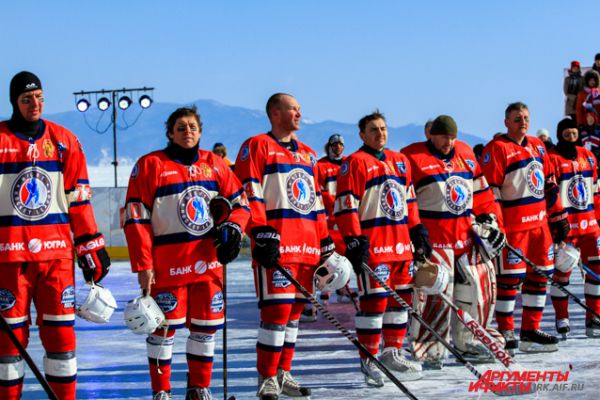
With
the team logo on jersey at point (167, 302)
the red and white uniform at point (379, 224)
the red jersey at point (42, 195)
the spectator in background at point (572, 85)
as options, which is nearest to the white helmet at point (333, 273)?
the red and white uniform at point (379, 224)

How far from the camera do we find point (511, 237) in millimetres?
7707

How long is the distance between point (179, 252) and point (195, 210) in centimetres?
25

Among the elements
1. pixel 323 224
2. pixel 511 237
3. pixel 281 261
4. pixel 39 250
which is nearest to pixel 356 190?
pixel 323 224

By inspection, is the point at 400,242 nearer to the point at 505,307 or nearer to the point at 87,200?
the point at 505,307

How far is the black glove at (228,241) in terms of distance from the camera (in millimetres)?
5297

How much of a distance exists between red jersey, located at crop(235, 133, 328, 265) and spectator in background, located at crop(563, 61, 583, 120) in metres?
12.1

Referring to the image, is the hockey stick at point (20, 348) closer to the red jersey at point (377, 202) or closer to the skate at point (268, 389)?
the skate at point (268, 389)

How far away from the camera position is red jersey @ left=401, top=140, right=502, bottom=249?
711 centimetres

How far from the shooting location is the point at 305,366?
23.4ft

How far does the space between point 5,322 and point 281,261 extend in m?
1.77

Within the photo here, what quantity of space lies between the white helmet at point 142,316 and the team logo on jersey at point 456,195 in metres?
2.69

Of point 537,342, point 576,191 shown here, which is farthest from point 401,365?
point 576,191

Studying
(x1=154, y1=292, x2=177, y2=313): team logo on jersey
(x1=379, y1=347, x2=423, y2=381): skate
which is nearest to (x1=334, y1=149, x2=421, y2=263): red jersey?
(x1=379, y1=347, x2=423, y2=381): skate

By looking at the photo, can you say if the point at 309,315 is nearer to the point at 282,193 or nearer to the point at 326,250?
the point at 326,250
